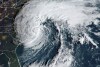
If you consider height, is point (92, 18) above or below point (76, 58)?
above

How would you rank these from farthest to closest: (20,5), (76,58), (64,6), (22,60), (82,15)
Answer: (20,5)
(64,6)
(82,15)
(22,60)
(76,58)

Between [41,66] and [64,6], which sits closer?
[41,66]

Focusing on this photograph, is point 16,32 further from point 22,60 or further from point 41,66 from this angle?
point 41,66

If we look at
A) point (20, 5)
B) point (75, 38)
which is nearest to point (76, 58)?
point (75, 38)

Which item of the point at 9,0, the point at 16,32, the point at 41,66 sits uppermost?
the point at 9,0

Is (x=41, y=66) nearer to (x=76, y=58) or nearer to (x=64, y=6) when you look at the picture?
(x=76, y=58)

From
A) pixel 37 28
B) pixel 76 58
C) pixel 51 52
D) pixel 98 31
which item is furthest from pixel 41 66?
pixel 98 31

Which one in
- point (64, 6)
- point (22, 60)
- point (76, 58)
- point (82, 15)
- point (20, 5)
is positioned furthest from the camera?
point (20, 5)
